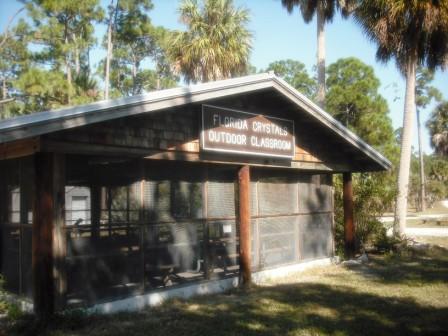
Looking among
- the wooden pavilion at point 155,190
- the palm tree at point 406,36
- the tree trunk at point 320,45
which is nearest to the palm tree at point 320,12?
the tree trunk at point 320,45

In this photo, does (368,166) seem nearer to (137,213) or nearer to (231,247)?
(231,247)

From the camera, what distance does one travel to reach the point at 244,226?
958 cm

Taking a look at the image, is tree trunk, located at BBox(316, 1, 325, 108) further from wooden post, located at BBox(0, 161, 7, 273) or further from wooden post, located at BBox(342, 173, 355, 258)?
wooden post, located at BBox(0, 161, 7, 273)

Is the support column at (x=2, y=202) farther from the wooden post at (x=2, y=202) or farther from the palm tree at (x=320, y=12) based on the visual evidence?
the palm tree at (x=320, y=12)

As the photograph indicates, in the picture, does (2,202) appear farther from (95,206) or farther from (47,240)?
(47,240)

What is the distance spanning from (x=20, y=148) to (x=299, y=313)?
499cm

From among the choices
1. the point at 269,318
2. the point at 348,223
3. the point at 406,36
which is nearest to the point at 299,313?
the point at 269,318

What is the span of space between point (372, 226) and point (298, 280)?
5.56 metres

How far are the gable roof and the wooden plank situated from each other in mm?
313

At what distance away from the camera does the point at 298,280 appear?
34.6 ft

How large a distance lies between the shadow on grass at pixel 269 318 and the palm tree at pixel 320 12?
11.7m

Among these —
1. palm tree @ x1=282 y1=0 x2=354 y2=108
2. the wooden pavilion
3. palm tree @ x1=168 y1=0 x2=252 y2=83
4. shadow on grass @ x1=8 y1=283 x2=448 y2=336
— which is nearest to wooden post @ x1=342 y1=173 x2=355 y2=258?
the wooden pavilion

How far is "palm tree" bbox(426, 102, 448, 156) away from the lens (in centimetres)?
4009

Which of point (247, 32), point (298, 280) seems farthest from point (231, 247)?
point (247, 32)
